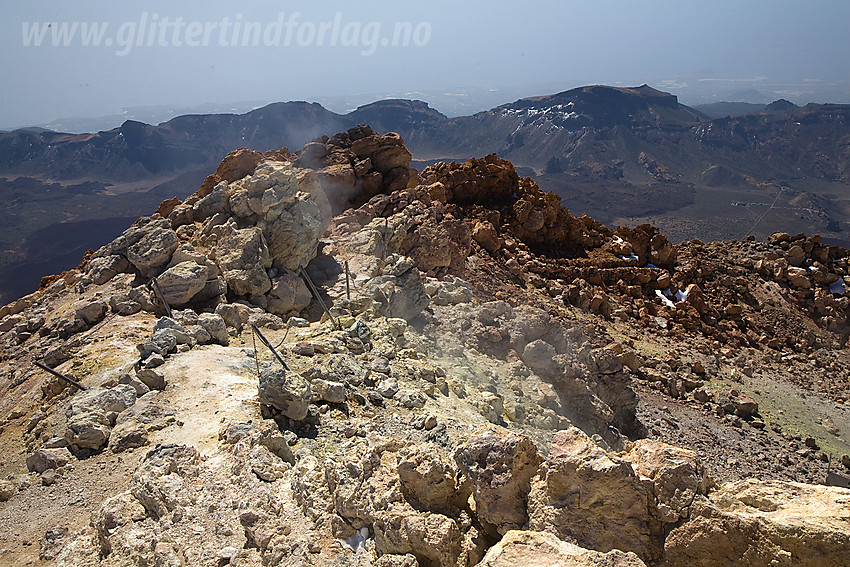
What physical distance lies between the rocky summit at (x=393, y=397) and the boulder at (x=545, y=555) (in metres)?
0.03

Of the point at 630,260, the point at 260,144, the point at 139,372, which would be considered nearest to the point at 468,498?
the point at 139,372

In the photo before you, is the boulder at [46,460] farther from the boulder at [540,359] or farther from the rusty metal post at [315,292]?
the boulder at [540,359]

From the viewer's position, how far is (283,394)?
803cm

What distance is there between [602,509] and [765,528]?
1.22m

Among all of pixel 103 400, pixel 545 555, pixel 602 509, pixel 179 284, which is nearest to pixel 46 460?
pixel 103 400

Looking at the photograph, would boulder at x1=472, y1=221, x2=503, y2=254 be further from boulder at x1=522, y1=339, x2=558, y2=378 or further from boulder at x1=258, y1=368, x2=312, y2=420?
boulder at x1=258, y1=368, x2=312, y2=420

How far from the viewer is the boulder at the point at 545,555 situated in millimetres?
3939

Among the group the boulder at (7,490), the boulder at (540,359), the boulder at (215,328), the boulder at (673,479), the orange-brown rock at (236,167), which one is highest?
the orange-brown rock at (236,167)

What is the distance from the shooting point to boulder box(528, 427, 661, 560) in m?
4.63

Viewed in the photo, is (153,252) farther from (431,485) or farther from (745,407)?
(745,407)

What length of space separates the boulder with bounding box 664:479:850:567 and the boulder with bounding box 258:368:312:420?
17.4 feet

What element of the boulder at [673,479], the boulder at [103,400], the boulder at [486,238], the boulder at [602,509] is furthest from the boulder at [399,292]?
the boulder at [673,479]

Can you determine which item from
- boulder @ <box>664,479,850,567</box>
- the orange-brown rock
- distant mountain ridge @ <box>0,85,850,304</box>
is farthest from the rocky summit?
distant mountain ridge @ <box>0,85,850,304</box>

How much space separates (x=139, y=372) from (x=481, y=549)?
23.0 feet
